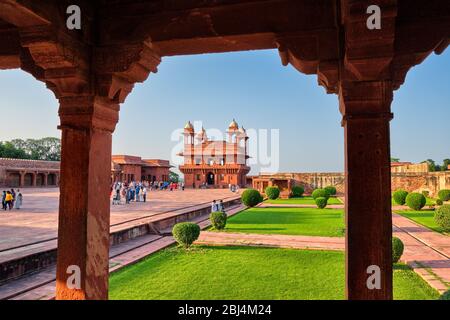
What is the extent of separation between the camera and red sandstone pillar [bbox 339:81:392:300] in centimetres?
198

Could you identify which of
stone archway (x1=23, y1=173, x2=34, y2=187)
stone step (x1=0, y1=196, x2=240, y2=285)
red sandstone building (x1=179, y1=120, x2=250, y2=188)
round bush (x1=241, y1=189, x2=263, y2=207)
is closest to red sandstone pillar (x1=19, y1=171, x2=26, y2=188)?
stone archway (x1=23, y1=173, x2=34, y2=187)

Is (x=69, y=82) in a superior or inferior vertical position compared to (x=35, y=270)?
superior

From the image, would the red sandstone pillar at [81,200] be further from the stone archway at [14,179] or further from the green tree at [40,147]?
the green tree at [40,147]

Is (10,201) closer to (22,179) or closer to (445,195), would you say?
(22,179)

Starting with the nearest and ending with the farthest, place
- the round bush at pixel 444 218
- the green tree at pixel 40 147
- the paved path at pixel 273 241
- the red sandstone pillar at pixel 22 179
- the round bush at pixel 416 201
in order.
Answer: the paved path at pixel 273 241 → the round bush at pixel 444 218 → the round bush at pixel 416 201 → the red sandstone pillar at pixel 22 179 → the green tree at pixel 40 147

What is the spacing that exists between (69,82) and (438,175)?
31.8 m

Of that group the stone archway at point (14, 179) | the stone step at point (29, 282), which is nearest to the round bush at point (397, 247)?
the stone step at point (29, 282)

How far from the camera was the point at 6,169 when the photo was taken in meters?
29.6

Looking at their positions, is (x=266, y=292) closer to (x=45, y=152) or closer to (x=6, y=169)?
(x=6, y=169)

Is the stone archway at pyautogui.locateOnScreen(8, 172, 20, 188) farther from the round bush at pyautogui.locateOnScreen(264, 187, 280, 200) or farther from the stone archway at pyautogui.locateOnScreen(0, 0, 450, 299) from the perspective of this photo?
the stone archway at pyautogui.locateOnScreen(0, 0, 450, 299)

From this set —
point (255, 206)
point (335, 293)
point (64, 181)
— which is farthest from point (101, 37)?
point (255, 206)

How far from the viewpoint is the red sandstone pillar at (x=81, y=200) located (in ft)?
7.34

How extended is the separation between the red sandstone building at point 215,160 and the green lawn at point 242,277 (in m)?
36.1

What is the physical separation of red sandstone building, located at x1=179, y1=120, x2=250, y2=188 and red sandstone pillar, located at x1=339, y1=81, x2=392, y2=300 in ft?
134
